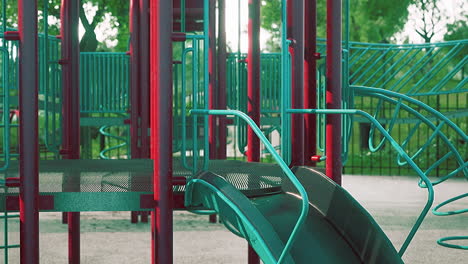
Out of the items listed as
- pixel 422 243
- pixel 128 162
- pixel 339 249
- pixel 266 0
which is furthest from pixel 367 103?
pixel 339 249

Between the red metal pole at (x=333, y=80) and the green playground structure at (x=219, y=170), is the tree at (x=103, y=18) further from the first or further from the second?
the red metal pole at (x=333, y=80)

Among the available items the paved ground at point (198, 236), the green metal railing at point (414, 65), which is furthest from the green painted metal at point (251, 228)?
the green metal railing at point (414, 65)

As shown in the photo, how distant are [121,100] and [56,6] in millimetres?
7276

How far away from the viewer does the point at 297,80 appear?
4812mm

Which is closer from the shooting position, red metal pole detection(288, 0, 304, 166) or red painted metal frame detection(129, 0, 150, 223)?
red metal pole detection(288, 0, 304, 166)

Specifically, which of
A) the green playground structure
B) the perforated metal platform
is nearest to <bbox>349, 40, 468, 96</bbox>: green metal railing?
the green playground structure

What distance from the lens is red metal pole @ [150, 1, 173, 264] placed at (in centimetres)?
338

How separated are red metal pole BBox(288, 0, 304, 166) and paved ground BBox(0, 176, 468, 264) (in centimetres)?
184

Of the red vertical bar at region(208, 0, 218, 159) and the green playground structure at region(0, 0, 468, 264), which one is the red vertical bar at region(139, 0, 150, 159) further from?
the green playground structure at region(0, 0, 468, 264)

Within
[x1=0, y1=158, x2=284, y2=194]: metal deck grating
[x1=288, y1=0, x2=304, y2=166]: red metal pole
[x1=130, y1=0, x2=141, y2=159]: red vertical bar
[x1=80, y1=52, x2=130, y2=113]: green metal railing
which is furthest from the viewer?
[x1=80, y1=52, x2=130, y2=113]: green metal railing

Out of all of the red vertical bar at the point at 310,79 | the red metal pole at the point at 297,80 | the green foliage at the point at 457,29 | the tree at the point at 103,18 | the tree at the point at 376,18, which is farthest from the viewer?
the tree at the point at 376,18

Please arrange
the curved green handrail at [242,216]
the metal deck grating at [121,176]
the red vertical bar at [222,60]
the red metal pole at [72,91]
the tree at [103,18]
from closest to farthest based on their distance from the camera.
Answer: the curved green handrail at [242,216], the metal deck grating at [121,176], the red metal pole at [72,91], the red vertical bar at [222,60], the tree at [103,18]

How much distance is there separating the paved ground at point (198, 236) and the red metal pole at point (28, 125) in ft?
9.41

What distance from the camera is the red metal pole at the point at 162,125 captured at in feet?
11.1
